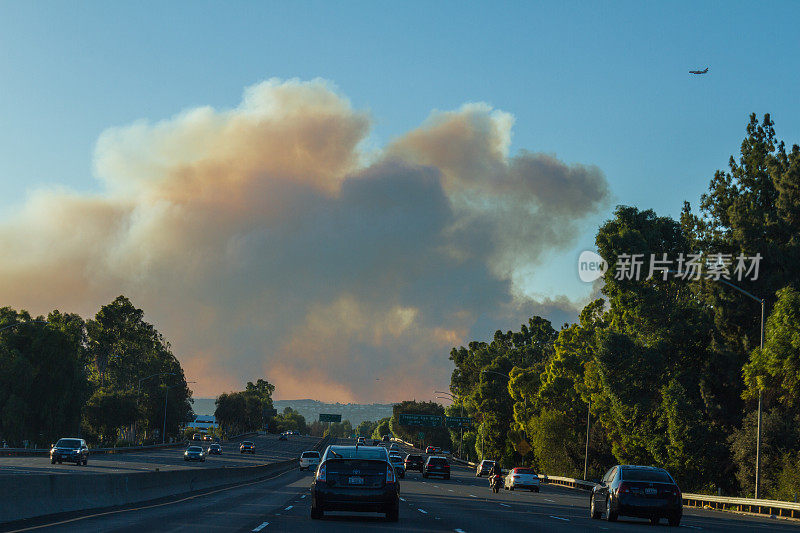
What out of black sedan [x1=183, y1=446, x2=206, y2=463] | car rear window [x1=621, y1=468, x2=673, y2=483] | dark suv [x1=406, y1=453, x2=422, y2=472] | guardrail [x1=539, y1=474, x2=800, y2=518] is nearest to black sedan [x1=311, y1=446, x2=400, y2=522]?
car rear window [x1=621, y1=468, x2=673, y2=483]

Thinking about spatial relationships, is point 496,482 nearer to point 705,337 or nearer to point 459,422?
point 705,337

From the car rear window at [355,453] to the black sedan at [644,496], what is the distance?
754cm

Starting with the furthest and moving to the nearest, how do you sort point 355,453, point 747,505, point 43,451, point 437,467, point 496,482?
point 43,451
point 437,467
point 496,482
point 747,505
point 355,453

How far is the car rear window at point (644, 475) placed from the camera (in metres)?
25.1

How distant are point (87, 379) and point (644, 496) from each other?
9949 centimetres

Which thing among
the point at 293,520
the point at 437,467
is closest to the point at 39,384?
the point at 437,467

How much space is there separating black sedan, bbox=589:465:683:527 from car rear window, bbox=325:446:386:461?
7.54 metres

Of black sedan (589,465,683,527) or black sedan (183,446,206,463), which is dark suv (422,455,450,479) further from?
black sedan (589,465,683,527)

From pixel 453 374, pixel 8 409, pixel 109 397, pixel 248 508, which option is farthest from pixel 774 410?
pixel 453 374

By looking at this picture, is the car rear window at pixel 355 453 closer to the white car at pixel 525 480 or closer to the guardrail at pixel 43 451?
the white car at pixel 525 480

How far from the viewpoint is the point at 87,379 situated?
371 ft

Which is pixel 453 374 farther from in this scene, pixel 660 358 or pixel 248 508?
pixel 248 508

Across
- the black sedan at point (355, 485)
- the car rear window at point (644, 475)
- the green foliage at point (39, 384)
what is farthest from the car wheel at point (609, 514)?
the green foliage at point (39, 384)

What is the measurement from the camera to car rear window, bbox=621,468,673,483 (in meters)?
25.1
